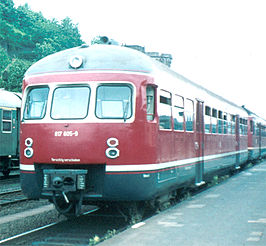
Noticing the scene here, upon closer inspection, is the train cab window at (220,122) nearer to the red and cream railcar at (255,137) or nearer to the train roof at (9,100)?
the train roof at (9,100)

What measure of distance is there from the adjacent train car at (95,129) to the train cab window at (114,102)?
17 millimetres

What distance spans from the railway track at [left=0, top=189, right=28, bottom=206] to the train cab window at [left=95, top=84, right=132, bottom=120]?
4.57m

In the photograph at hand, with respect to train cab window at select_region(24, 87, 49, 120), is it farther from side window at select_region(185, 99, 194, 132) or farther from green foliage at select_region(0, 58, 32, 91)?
green foliage at select_region(0, 58, 32, 91)

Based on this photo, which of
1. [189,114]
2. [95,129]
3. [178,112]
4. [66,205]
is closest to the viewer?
[95,129]

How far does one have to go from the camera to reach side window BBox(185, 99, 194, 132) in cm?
1110

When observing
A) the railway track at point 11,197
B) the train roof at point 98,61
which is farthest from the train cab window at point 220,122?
the train roof at point 98,61

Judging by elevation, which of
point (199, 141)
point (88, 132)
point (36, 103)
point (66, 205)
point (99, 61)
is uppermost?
point (99, 61)

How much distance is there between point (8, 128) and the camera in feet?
60.5

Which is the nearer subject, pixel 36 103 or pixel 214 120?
pixel 36 103

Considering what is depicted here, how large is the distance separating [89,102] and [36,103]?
1.09 metres

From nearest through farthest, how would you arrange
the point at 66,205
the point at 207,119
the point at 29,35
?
the point at 66,205 → the point at 207,119 → the point at 29,35

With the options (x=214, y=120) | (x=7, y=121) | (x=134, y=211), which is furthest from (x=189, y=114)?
(x=7, y=121)

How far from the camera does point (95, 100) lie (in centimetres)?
823

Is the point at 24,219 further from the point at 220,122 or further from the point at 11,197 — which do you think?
the point at 220,122
